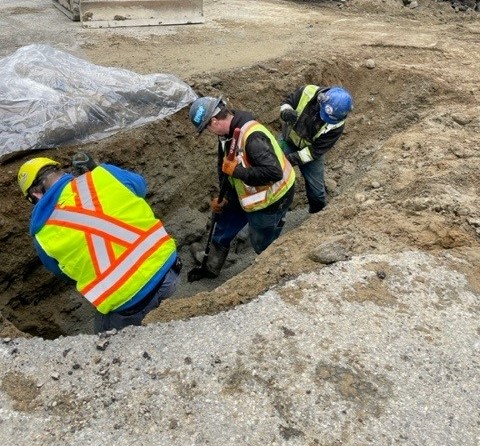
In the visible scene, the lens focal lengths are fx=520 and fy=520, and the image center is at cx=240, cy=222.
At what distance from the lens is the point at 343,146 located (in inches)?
278

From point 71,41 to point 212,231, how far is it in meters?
3.95

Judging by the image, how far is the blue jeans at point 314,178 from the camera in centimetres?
580

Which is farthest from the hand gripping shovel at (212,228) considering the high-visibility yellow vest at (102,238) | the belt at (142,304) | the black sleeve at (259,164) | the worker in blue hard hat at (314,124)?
the belt at (142,304)

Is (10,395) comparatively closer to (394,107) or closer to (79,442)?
(79,442)

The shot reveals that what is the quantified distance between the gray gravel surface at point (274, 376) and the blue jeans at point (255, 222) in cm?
158

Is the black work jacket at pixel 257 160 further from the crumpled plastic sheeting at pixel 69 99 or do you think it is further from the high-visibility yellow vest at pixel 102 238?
the crumpled plastic sheeting at pixel 69 99

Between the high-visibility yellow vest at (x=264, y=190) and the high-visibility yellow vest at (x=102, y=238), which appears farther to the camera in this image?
the high-visibility yellow vest at (x=264, y=190)

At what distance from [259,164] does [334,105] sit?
3.92 ft

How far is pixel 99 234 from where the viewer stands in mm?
3340

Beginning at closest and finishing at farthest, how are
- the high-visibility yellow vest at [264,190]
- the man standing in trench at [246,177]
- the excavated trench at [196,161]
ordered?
the man standing in trench at [246,177] < the high-visibility yellow vest at [264,190] < the excavated trench at [196,161]

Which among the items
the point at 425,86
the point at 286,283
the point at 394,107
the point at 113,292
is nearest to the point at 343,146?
the point at 394,107

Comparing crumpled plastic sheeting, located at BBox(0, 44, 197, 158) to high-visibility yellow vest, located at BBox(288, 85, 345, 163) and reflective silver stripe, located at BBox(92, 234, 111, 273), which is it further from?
reflective silver stripe, located at BBox(92, 234, 111, 273)

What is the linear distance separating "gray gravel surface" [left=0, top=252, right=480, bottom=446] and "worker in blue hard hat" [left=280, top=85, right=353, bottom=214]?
7.38 feet

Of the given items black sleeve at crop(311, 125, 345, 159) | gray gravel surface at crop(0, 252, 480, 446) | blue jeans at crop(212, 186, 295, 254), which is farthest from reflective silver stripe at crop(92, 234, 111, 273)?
black sleeve at crop(311, 125, 345, 159)
